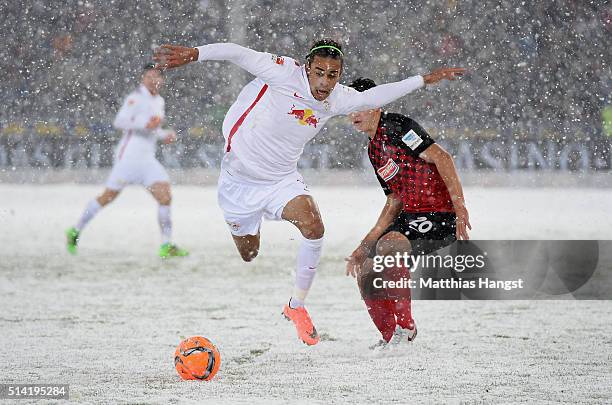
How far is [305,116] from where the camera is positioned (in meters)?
5.43

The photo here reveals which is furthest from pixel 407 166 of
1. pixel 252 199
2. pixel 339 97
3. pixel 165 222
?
pixel 165 222

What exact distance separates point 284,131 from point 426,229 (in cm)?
100

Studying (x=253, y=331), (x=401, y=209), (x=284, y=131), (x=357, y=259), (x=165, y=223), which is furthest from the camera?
(x=165, y=223)

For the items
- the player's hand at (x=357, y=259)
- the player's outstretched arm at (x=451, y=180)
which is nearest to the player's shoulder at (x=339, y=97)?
the player's outstretched arm at (x=451, y=180)

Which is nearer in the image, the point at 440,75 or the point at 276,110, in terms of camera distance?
the point at 440,75

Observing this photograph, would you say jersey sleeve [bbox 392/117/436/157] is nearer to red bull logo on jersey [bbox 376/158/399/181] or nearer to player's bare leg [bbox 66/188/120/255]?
red bull logo on jersey [bbox 376/158/399/181]

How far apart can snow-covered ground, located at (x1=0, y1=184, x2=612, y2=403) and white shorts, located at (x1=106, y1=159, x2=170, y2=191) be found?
733 millimetres

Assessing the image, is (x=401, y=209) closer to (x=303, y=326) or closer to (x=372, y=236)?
(x=372, y=236)

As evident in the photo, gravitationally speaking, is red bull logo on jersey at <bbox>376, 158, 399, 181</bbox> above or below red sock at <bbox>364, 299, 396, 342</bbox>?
above

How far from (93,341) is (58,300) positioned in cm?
153

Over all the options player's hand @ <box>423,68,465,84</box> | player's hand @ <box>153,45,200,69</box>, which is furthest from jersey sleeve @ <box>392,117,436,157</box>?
player's hand @ <box>153,45,200,69</box>

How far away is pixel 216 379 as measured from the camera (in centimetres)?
473

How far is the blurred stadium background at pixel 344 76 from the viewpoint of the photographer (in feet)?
51.1

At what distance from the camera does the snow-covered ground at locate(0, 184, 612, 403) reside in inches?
179
